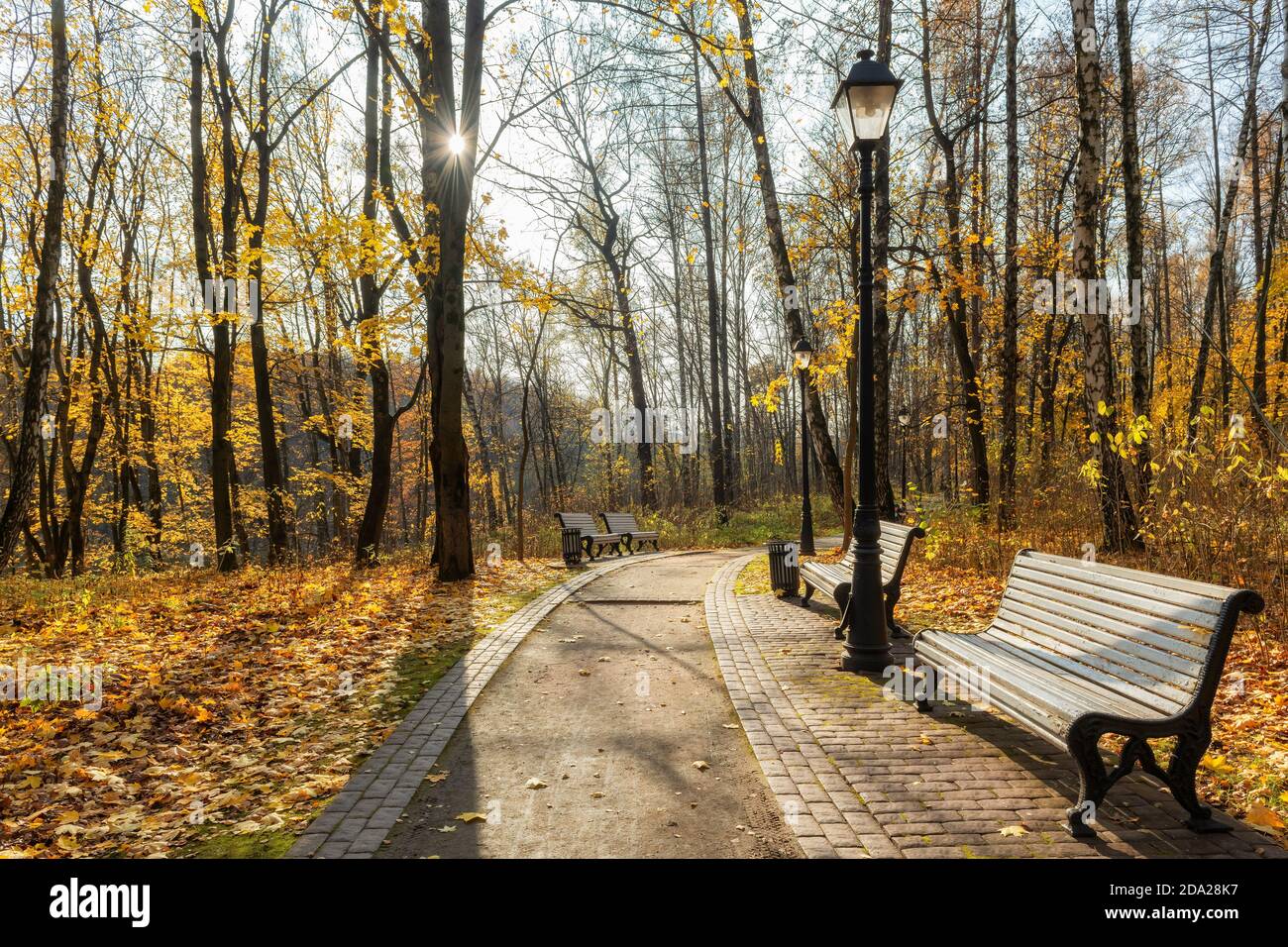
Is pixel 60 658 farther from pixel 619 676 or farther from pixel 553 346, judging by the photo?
pixel 553 346

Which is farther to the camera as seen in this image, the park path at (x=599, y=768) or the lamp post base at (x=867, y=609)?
the lamp post base at (x=867, y=609)

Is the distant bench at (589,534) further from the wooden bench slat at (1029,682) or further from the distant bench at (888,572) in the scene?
the wooden bench slat at (1029,682)

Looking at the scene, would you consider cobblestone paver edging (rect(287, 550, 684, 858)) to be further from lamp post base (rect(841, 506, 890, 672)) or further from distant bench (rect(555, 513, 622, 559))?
distant bench (rect(555, 513, 622, 559))

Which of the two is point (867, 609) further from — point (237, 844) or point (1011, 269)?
point (1011, 269)

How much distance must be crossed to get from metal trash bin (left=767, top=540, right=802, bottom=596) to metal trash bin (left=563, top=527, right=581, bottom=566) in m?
5.52

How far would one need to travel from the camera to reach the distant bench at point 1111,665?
3.33 m

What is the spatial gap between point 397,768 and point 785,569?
6.36 metres

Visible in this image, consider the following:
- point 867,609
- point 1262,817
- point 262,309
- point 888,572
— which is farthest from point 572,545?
point 1262,817

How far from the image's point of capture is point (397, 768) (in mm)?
4312

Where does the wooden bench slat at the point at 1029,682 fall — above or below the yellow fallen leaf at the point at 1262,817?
above

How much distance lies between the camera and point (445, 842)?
341 cm

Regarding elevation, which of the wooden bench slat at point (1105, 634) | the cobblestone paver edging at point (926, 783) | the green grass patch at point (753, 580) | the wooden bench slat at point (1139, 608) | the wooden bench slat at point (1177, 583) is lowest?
the cobblestone paver edging at point (926, 783)

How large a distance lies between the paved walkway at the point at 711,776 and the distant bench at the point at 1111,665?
288mm

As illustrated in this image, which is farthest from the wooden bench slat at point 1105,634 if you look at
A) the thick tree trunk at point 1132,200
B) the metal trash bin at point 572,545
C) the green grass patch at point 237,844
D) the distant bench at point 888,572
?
the metal trash bin at point 572,545
